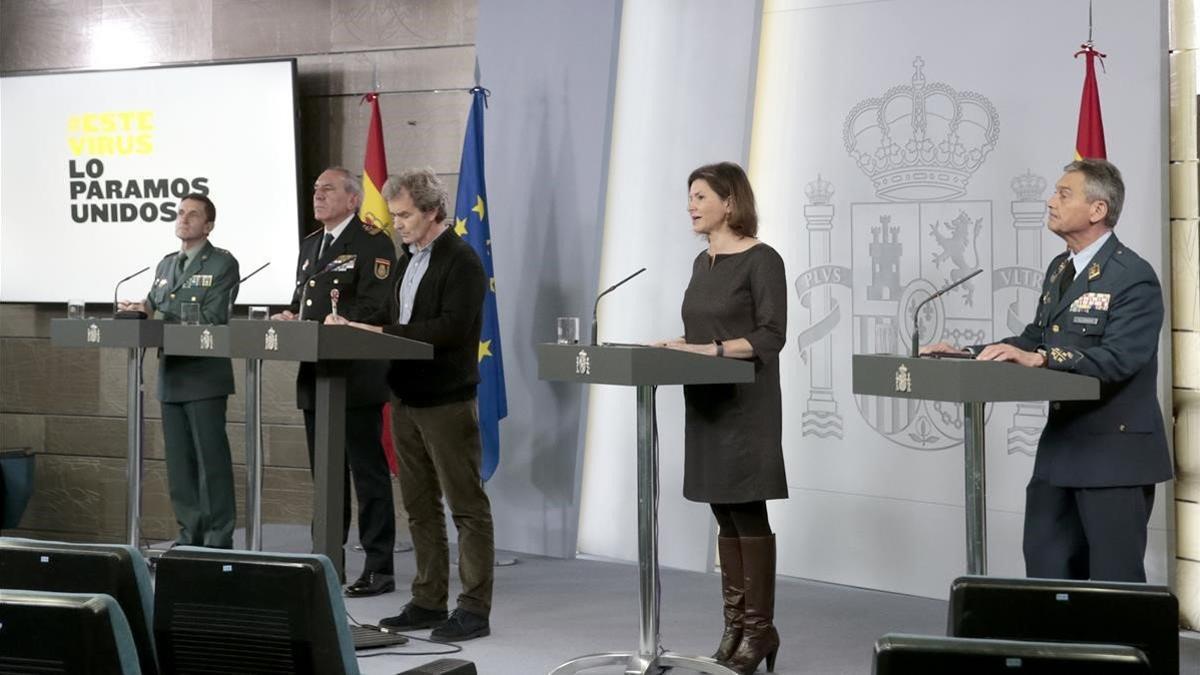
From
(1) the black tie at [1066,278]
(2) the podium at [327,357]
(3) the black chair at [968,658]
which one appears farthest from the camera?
(2) the podium at [327,357]

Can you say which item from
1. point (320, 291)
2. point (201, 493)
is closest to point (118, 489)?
point (201, 493)

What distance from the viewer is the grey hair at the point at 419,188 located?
4.59m

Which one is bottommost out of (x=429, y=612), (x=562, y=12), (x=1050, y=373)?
(x=429, y=612)

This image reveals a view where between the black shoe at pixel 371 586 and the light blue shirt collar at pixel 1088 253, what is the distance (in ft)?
9.85

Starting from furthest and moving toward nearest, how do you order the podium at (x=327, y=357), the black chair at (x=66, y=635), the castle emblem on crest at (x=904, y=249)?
1. the castle emblem on crest at (x=904, y=249)
2. the podium at (x=327, y=357)
3. the black chair at (x=66, y=635)

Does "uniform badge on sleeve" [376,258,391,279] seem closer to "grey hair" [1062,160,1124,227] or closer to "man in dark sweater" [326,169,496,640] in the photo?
"man in dark sweater" [326,169,496,640]

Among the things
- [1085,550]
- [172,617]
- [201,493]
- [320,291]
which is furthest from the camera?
[201,493]

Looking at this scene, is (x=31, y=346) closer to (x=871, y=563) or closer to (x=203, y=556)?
(x=871, y=563)

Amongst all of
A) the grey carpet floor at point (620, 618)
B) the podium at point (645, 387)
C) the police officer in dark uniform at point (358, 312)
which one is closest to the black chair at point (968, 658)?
the podium at point (645, 387)

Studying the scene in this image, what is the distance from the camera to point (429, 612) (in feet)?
16.1

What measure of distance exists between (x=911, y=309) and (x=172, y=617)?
376cm

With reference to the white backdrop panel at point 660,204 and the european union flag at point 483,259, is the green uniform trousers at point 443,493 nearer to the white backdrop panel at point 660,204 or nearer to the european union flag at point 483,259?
the european union flag at point 483,259

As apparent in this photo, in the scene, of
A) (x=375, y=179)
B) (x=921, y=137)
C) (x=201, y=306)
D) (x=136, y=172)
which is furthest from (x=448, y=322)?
(x=136, y=172)

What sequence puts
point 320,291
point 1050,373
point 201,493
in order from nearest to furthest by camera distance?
point 1050,373 < point 320,291 < point 201,493
